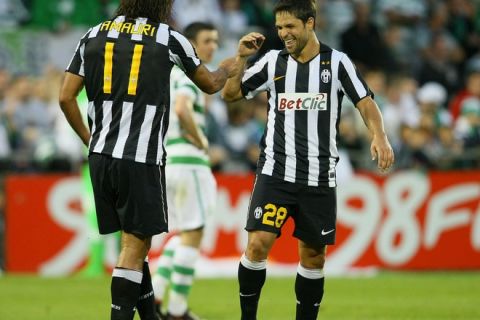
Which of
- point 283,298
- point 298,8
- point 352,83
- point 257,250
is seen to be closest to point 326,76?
point 352,83

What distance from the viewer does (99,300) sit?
10727mm

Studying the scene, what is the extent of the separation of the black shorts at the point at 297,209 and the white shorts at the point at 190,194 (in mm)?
2016

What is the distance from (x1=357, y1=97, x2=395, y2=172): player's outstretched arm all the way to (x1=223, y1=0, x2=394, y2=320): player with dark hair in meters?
0.04

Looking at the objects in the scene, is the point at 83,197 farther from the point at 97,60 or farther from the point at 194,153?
the point at 97,60

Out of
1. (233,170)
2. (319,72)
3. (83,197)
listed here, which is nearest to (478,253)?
(233,170)

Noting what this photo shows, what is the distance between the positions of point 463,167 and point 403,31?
15.6 ft

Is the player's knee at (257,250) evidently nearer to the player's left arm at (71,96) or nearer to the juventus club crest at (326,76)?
the juventus club crest at (326,76)

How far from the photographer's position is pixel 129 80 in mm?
6797

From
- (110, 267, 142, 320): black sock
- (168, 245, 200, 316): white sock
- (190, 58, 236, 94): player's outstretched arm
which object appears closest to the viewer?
(110, 267, 142, 320): black sock

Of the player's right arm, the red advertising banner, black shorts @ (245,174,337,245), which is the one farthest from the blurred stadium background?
black shorts @ (245,174,337,245)

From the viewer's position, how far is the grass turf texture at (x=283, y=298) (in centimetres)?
970

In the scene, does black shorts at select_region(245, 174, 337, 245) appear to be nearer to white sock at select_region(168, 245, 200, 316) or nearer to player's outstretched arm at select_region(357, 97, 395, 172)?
player's outstretched arm at select_region(357, 97, 395, 172)

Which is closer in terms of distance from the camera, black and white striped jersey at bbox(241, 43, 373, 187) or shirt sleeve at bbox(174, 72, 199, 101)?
black and white striped jersey at bbox(241, 43, 373, 187)

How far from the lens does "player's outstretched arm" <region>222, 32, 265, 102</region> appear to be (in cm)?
729
